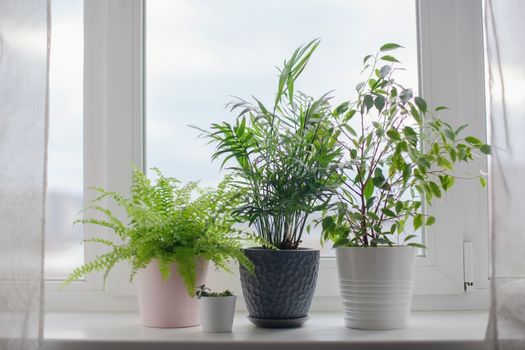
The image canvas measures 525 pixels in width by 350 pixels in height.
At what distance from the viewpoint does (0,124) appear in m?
1.31

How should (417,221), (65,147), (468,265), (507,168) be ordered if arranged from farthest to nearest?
(65,147) < (468,265) < (417,221) < (507,168)

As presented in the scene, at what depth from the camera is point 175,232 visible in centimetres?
143

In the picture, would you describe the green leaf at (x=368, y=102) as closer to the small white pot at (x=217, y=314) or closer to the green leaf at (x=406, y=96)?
the green leaf at (x=406, y=96)

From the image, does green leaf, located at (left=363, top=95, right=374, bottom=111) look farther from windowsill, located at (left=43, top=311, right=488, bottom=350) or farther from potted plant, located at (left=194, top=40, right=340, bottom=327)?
windowsill, located at (left=43, top=311, right=488, bottom=350)

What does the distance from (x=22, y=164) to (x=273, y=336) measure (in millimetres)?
621

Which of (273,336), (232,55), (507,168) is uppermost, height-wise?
(232,55)

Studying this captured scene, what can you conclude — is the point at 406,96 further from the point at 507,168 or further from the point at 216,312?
the point at 216,312

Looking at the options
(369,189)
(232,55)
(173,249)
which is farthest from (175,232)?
(232,55)

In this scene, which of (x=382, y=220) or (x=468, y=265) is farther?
(x=468, y=265)

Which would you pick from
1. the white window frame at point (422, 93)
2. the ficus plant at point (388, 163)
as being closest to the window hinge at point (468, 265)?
the white window frame at point (422, 93)

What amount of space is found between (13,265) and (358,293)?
2.36 feet

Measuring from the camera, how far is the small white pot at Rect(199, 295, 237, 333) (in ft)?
4.53

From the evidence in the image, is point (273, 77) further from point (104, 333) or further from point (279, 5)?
point (104, 333)

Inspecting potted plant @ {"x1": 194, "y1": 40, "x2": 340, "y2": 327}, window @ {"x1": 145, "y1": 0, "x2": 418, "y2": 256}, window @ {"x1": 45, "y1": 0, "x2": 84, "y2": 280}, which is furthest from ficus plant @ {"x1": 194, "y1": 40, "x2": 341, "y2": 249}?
window @ {"x1": 45, "y1": 0, "x2": 84, "y2": 280}
